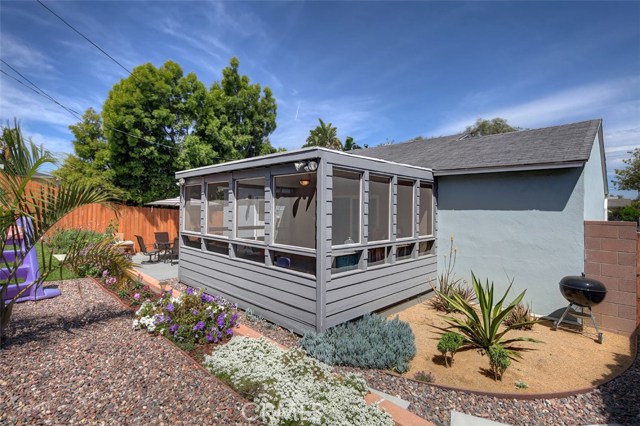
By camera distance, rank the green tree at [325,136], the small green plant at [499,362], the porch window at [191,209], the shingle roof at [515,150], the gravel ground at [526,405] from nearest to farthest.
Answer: the gravel ground at [526,405] < the small green plant at [499,362] < the shingle roof at [515,150] < the porch window at [191,209] < the green tree at [325,136]

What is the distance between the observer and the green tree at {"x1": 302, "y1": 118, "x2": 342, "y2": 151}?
106ft

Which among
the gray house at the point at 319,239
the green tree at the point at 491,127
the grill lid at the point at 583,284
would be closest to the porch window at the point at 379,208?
the gray house at the point at 319,239

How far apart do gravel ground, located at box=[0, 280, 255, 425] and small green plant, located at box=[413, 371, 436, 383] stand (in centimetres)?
222

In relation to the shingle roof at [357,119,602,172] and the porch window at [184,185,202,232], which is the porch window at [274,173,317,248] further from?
the shingle roof at [357,119,602,172]

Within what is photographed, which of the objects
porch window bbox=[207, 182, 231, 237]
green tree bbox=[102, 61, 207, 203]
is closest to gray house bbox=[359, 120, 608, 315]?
porch window bbox=[207, 182, 231, 237]

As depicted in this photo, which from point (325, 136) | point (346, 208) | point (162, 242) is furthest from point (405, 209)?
point (325, 136)

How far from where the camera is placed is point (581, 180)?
570cm

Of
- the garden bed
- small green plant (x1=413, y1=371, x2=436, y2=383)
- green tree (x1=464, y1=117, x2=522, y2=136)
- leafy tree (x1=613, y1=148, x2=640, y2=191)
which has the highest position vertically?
green tree (x1=464, y1=117, x2=522, y2=136)

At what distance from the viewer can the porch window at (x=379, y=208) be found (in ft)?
19.1

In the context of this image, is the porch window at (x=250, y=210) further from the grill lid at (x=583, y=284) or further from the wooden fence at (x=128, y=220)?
the wooden fence at (x=128, y=220)

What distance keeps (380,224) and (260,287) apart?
8.61 feet

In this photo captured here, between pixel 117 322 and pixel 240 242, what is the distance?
2364mm

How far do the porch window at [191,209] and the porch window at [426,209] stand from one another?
565cm

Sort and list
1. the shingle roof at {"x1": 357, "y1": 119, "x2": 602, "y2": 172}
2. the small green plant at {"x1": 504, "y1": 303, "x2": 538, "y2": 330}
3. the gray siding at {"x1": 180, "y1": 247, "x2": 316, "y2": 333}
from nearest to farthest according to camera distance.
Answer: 1. the gray siding at {"x1": 180, "y1": 247, "x2": 316, "y2": 333}
2. the small green plant at {"x1": 504, "y1": 303, "x2": 538, "y2": 330}
3. the shingle roof at {"x1": 357, "y1": 119, "x2": 602, "y2": 172}
